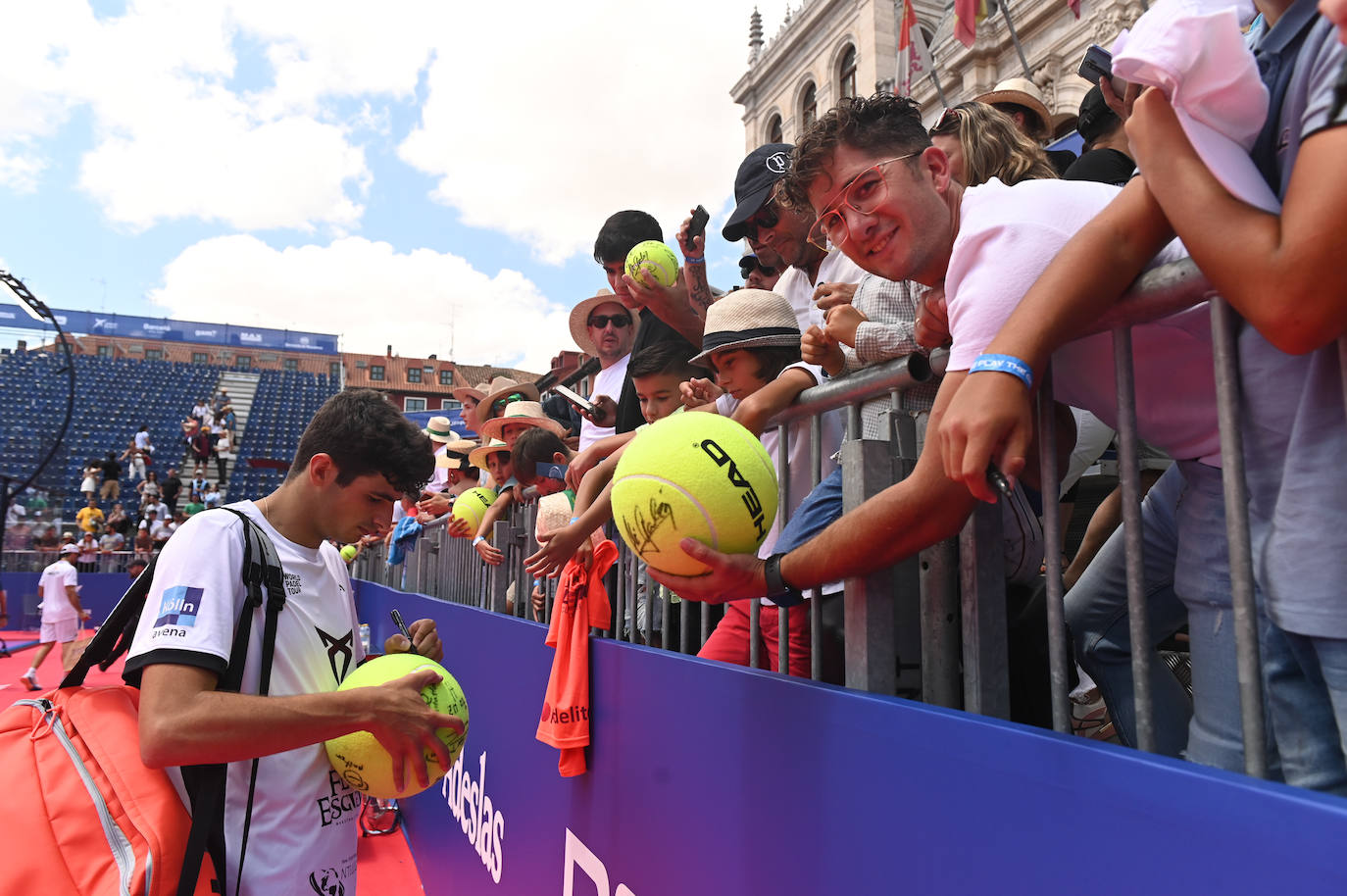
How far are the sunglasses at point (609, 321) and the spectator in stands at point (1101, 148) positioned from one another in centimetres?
283

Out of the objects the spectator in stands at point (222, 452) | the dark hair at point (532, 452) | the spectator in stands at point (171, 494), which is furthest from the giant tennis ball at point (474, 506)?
the spectator in stands at point (222, 452)

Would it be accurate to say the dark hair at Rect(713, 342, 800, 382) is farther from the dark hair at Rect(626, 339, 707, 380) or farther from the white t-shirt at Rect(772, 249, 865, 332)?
the dark hair at Rect(626, 339, 707, 380)

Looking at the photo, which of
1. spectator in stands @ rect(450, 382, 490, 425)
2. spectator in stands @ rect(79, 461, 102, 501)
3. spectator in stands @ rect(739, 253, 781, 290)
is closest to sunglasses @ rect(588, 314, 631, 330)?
spectator in stands @ rect(739, 253, 781, 290)

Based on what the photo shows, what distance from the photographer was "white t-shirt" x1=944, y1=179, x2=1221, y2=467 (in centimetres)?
125

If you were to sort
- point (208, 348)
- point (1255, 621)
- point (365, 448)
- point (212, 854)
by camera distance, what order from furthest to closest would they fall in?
point (208, 348) → point (365, 448) → point (212, 854) → point (1255, 621)

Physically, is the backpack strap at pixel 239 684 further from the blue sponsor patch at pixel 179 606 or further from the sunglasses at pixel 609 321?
the sunglasses at pixel 609 321

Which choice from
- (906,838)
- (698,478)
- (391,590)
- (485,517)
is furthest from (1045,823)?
(391,590)

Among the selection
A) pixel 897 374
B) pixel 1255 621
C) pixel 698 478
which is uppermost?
pixel 897 374

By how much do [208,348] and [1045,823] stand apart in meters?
65.3

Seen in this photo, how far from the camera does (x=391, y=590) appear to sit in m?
8.84

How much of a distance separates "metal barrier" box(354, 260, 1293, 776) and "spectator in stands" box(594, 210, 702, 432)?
1597 millimetres

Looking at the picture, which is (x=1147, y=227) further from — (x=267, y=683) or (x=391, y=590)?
(x=391, y=590)

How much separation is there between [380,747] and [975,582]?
155cm

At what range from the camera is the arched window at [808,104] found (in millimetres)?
24438
